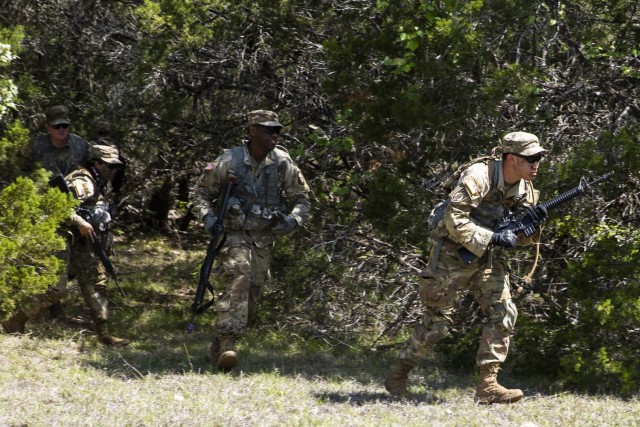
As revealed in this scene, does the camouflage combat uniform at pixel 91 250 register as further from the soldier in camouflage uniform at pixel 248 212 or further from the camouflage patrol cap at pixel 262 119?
the camouflage patrol cap at pixel 262 119

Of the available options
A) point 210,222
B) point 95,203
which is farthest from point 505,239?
point 95,203

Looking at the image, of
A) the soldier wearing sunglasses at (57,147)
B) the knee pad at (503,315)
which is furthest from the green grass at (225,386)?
the soldier wearing sunglasses at (57,147)

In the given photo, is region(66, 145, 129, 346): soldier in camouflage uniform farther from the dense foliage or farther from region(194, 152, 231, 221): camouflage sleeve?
region(194, 152, 231, 221): camouflage sleeve

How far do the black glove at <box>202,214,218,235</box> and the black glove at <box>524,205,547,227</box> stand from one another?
2329 millimetres

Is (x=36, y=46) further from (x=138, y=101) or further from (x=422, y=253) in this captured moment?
(x=422, y=253)

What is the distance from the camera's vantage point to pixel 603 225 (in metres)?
7.43

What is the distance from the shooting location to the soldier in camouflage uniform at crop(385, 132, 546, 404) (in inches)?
253

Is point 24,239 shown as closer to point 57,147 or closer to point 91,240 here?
point 91,240

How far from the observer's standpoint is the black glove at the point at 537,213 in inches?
256

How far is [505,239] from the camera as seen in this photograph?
6.35m

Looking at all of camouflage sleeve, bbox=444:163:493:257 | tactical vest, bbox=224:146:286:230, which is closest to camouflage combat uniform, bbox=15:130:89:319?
tactical vest, bbox=224:146:286:230

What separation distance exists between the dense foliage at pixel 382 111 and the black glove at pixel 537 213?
95 centimetres

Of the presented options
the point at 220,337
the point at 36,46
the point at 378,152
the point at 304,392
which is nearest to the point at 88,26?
the point at 36,46

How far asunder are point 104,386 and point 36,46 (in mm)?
4095
